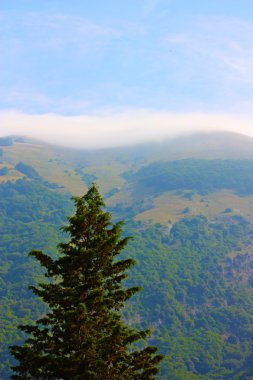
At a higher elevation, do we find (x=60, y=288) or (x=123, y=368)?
(x=60, y=288)

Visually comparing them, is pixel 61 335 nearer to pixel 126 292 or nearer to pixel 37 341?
pixel 37 341

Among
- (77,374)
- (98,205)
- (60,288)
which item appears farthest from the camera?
(98,205)

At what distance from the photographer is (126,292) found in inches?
1321

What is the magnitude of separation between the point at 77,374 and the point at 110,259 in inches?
282

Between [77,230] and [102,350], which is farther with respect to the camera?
[77,230]

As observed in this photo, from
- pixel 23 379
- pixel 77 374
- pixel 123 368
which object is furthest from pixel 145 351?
pixel 23 379

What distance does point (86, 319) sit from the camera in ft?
99.4


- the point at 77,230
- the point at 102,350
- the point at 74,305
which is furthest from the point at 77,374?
the point at 77,230

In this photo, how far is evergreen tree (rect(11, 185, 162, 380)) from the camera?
3019 cm

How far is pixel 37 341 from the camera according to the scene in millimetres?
31562

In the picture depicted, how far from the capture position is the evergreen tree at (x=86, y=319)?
1188 inches

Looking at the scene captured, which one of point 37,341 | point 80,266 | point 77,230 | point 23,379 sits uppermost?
point 77,230

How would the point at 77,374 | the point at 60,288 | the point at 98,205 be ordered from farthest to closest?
the point at 98,205 < the point at 60,288 < the point at 77,374

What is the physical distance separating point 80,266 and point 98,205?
14.4 feet
